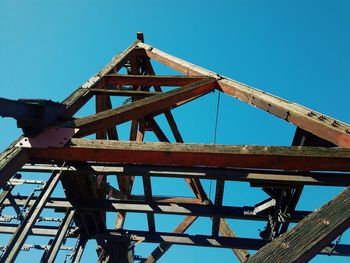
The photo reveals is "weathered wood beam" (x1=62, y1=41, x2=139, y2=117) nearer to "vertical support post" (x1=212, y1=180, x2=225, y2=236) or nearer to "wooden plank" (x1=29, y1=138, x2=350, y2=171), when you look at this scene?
"wooden plank" (x1=29, y1=138, x2=350, y2=171)

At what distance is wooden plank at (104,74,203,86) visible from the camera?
5438mm

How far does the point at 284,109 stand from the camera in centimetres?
373

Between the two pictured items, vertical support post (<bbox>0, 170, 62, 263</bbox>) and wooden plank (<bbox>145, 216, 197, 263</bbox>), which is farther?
wooden plank (<bbox>145, 216, 197, 263</bbox>)

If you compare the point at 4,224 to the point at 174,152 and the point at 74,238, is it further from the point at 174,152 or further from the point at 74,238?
the point at 174,152

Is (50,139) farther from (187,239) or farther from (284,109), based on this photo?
(187,239)

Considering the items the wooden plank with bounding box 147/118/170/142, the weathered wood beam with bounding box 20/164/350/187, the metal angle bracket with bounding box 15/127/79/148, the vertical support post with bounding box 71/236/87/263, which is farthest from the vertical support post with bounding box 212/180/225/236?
the vertical support post with bounding box 71/236/87/263

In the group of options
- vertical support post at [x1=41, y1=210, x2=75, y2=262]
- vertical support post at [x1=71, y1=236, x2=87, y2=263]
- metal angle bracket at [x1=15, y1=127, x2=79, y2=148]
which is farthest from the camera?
vertical support post at [x1=71, y1=236, x2=87, y2=263]

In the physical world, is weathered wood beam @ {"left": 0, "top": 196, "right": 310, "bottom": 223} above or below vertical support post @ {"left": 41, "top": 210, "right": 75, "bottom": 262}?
above

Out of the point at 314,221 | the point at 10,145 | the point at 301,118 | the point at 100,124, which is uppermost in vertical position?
the point at 301,118

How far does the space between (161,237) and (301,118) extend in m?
3.21

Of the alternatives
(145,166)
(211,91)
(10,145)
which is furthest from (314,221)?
(211,91)

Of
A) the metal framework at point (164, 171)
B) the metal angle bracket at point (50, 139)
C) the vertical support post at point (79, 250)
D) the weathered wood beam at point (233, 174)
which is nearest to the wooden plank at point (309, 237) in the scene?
the metal framework at point (164, 171)

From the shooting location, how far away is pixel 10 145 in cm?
321

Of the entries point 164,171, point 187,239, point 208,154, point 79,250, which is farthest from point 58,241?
point 187,239
